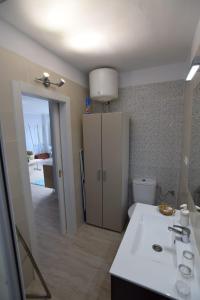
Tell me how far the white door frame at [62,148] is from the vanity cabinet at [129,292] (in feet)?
3.30

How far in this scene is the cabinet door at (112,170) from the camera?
2149 mm

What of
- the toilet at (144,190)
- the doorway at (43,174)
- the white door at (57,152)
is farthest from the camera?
the doorway at (43,174)

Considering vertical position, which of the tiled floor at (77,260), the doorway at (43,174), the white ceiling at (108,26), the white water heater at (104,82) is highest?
the white ceiling at (108,26)

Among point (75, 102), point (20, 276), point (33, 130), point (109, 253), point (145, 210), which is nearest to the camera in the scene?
point (20, 276)

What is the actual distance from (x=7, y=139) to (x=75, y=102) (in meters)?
1.20

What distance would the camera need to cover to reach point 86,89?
8.40 feet

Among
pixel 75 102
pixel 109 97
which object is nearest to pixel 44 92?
pixel 75 102

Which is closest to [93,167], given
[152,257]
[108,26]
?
[152,257]

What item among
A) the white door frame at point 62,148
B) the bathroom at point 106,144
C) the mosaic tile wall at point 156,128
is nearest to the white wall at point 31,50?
the bathroom at point 106,144

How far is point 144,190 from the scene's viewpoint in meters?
2.38

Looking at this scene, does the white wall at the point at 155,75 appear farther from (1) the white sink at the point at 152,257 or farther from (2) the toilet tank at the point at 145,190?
(1) the white sink at the point at 152,257

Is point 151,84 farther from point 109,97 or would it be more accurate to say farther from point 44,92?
point 44,92

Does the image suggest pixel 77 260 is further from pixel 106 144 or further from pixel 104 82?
pixel 104 82

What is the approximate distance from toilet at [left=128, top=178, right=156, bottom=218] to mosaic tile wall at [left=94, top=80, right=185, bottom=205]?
19cm
